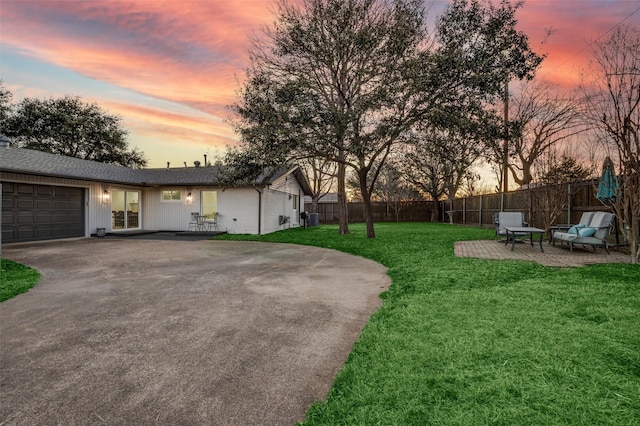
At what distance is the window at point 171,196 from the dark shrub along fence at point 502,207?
40.4ft

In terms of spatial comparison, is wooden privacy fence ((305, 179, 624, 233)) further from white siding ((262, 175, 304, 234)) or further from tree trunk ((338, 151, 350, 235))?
tree trunk ((338, 151, 350, 235))

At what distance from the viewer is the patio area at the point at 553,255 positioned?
630 centimetres

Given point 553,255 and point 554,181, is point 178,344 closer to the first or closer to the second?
point 553,255

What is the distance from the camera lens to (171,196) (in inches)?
617

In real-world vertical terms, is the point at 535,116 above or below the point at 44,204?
above

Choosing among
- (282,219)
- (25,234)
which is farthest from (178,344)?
(282,219)

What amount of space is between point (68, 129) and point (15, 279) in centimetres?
2646

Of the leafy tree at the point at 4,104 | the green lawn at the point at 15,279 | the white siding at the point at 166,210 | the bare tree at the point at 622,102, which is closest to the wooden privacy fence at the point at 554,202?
the bare tree at the point at 622,102

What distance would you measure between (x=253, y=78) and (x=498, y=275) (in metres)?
10.5

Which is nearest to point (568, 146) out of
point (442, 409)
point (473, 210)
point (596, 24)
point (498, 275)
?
point (596, 24)

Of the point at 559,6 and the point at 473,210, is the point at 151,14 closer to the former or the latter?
the point at 559,6

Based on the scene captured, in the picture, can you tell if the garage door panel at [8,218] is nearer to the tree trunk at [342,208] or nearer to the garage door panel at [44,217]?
the garage door panel at [44,217]

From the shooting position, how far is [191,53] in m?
10.6

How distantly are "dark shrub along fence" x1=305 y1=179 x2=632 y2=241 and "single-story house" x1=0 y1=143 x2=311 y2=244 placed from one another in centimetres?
1007
